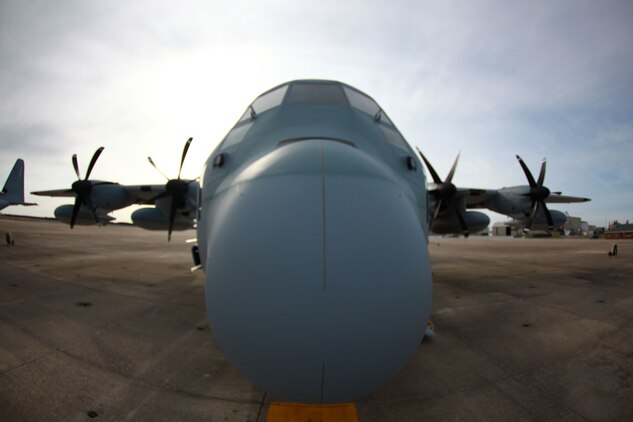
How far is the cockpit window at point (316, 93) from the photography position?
3768mm

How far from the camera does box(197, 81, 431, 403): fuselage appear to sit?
1594 millimetres

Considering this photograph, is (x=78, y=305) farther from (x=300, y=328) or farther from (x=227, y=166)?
(x=300, y=328)

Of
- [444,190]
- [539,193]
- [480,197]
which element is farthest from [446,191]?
[480,197]

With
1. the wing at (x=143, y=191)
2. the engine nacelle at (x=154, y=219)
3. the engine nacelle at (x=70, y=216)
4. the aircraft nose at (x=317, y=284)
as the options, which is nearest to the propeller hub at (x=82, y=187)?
the wing at (x=143, y=191)

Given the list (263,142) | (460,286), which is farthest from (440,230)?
(263,142)

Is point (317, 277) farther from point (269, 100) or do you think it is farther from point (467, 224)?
point (467, 224)

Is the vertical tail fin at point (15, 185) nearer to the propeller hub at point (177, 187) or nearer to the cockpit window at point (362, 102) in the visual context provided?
the propeller hub at point (177, 187)

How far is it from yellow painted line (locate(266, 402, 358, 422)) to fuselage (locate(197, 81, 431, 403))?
1044mm

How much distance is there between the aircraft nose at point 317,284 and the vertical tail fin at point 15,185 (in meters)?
43.4

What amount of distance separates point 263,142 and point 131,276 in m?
8.84

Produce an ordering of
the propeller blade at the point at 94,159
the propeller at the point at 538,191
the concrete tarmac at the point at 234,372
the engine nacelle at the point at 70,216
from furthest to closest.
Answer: the engine nacelle at the point at 70,216 → the propeller at the point at 538,191 → the propeller blade at the point at 94,159 → the concrete tarmac at the point at 234,372

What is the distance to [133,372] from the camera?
343 cm

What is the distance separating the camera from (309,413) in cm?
266

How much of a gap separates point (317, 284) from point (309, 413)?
1.74 m
